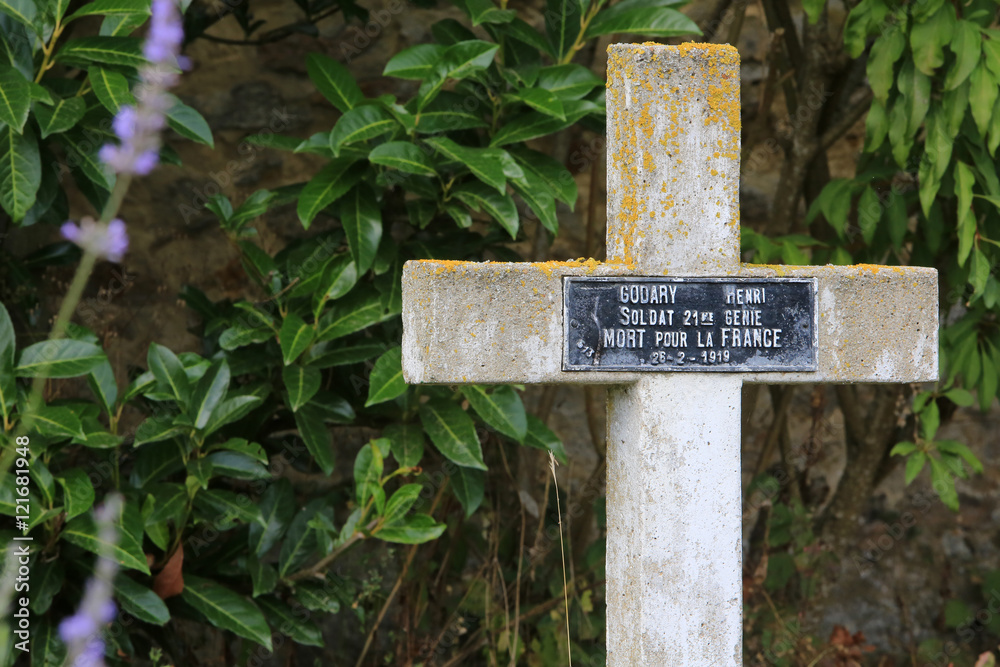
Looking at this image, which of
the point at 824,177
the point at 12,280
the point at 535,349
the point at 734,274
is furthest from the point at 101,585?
the point at 824,177

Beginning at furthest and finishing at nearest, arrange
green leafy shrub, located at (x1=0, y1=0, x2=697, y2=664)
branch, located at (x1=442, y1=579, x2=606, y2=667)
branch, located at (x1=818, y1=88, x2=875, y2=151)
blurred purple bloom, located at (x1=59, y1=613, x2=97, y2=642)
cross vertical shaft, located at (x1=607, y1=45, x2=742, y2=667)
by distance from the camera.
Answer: branch, located at (x1=818, y1=88, x2=875, y2=151) < branch, located at (x1=442, y1=579, x2=606, y2=667) < green leafy shrub, located at (x1=0, y1=0, x2=697, y2=664) < cross vertical shaft, located at (x1=607, y1=45, x2=742, y2=667) < blurred purple bloom, located at (x1=59, y1=613, x2=97, y2=642)

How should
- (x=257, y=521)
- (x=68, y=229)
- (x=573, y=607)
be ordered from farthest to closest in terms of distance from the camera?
(x=573, y=607) → (x=257, y=521) → (x=68, y=229)

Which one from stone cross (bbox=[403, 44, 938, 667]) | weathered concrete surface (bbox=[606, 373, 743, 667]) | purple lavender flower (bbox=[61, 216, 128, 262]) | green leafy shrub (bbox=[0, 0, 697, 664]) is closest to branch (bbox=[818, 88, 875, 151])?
green leafy shrub (bbox=[0, 0, 697, 664])

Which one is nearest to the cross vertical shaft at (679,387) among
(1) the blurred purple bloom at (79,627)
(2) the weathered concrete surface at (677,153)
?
(2) the weathered concrete surface at (677,153)

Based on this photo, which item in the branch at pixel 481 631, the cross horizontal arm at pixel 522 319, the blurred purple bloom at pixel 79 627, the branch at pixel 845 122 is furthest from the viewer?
the branch at pixel 845 122

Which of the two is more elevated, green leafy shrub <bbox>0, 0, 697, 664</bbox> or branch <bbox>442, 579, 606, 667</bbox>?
green leafy shrub <bbox>0, 0, 697, 664</bbox>

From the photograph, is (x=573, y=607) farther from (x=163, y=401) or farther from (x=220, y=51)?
(x=220, y=51)

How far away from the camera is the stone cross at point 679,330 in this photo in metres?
2.02

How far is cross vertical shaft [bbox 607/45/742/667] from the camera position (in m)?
2.06

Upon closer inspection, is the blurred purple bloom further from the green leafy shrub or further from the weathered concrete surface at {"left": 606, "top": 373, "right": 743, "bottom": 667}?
the green leafy shrub

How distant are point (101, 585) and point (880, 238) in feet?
8.97

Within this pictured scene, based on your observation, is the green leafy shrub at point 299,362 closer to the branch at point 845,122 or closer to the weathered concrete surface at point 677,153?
the weathered concrete surface at point 677,153

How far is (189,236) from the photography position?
12.7 feet

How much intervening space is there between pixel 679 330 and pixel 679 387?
125 mm
